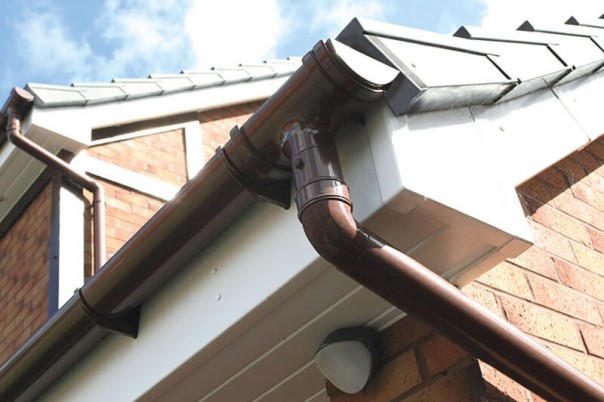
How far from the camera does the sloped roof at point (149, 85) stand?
5.03 m

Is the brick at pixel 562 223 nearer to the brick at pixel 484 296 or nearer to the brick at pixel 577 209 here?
the brick at pixel 577 209

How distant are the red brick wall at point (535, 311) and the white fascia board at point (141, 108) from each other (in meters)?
3.17

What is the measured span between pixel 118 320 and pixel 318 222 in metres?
1.11

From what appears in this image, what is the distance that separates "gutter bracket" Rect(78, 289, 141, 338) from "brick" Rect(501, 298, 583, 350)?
1219mm

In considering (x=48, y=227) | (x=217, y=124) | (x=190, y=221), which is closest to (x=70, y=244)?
(x=48, y=227)

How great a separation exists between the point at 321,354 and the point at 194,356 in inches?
15.4

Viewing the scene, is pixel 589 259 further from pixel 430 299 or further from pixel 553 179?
pixel 430 299

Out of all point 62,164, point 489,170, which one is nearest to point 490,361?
point 489,170

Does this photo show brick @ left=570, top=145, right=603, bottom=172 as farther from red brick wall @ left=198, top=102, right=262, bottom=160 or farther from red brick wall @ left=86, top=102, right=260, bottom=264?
red brick wall @ left=198, top=102, right=262, bottom=160

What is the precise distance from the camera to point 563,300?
2461 millimetres

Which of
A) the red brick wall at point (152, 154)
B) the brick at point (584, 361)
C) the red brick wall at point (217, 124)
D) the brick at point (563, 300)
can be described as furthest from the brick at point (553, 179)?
the red brick wall at point (217, 124)

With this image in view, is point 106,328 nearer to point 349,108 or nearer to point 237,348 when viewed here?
point 237,348

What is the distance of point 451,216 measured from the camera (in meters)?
1.99

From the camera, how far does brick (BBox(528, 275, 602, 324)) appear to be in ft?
7.89
